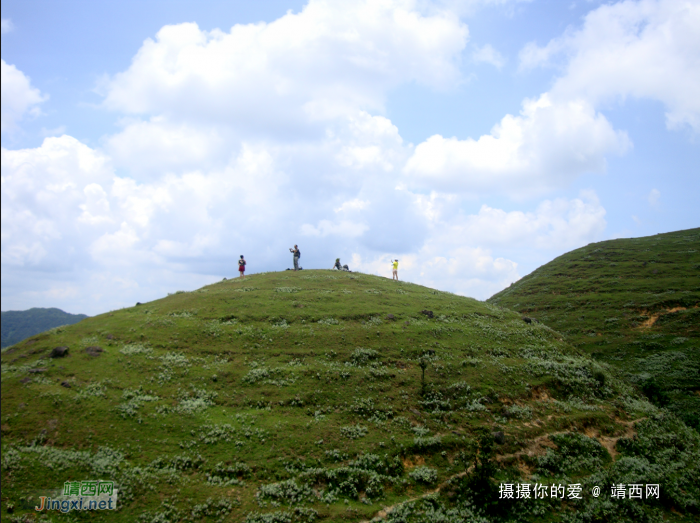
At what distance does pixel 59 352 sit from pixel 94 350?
1.93m

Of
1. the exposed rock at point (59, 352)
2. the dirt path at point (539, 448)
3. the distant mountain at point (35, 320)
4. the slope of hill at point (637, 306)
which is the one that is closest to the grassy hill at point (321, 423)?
the dirt path at point (539, 448)

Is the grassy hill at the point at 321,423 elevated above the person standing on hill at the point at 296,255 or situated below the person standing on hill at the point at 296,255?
below

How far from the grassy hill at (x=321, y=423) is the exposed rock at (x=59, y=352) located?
402mm

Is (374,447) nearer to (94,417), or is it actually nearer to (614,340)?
(94,417)

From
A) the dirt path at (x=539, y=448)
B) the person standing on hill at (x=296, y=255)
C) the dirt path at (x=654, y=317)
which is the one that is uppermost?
the person standing on hill at (x=296, y=255)

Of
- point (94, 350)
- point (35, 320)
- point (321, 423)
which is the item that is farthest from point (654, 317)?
point (35, 320)

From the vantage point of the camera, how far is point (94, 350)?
1045 inches

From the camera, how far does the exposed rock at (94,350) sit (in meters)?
26.2

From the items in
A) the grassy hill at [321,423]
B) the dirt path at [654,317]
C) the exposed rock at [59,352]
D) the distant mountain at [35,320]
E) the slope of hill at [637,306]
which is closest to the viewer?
the grassy hill at [321,423]

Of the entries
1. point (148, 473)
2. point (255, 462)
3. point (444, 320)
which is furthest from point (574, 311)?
point (148, 473)

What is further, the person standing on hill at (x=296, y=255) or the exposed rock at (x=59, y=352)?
the person standing on hill at (x=296, y=255)

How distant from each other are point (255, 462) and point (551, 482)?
15.7 meters

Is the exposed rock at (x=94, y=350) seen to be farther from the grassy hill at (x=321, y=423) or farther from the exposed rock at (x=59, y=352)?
the exposed rock at (x=59, y=352)

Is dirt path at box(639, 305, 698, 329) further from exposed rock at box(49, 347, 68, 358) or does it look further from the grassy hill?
exposed rock at box(49, 347, 68, 358)
